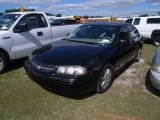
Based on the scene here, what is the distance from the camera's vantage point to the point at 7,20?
520 centimetres

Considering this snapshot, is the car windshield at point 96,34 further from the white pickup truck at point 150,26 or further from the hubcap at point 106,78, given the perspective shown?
the white pickup truck at point 150,26

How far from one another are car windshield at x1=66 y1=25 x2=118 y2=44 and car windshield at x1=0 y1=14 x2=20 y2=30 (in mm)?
Result: 1847

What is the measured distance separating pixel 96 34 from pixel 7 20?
2.85 m

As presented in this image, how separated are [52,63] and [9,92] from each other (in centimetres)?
141

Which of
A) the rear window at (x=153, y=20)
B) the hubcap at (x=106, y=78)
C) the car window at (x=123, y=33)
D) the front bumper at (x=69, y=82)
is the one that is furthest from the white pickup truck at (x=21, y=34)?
the rear window at (x=153, y=20)

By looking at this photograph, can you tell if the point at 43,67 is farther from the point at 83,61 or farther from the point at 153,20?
the point at 153,20

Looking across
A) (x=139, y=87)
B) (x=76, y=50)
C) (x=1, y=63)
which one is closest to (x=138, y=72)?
(x=139, y=87)

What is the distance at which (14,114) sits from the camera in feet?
9.84

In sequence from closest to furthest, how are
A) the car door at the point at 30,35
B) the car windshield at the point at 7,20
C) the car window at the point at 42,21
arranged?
the car windshield at the point at 7,20 → the car door at the point at 30,35 → the car window at the point at 42,21

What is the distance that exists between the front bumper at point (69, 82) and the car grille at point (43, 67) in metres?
0.08

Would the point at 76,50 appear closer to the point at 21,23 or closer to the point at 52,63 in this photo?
the point at 52,63

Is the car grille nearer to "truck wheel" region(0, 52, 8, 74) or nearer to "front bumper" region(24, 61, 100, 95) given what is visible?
"front bumper" region(24, 61, 100, 95)

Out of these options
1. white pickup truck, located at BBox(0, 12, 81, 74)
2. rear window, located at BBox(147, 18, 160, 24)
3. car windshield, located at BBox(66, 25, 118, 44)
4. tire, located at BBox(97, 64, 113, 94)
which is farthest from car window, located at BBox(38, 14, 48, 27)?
rear window, located at BBox(147, 18, 160, 24)

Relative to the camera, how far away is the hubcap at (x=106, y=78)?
373 cm
